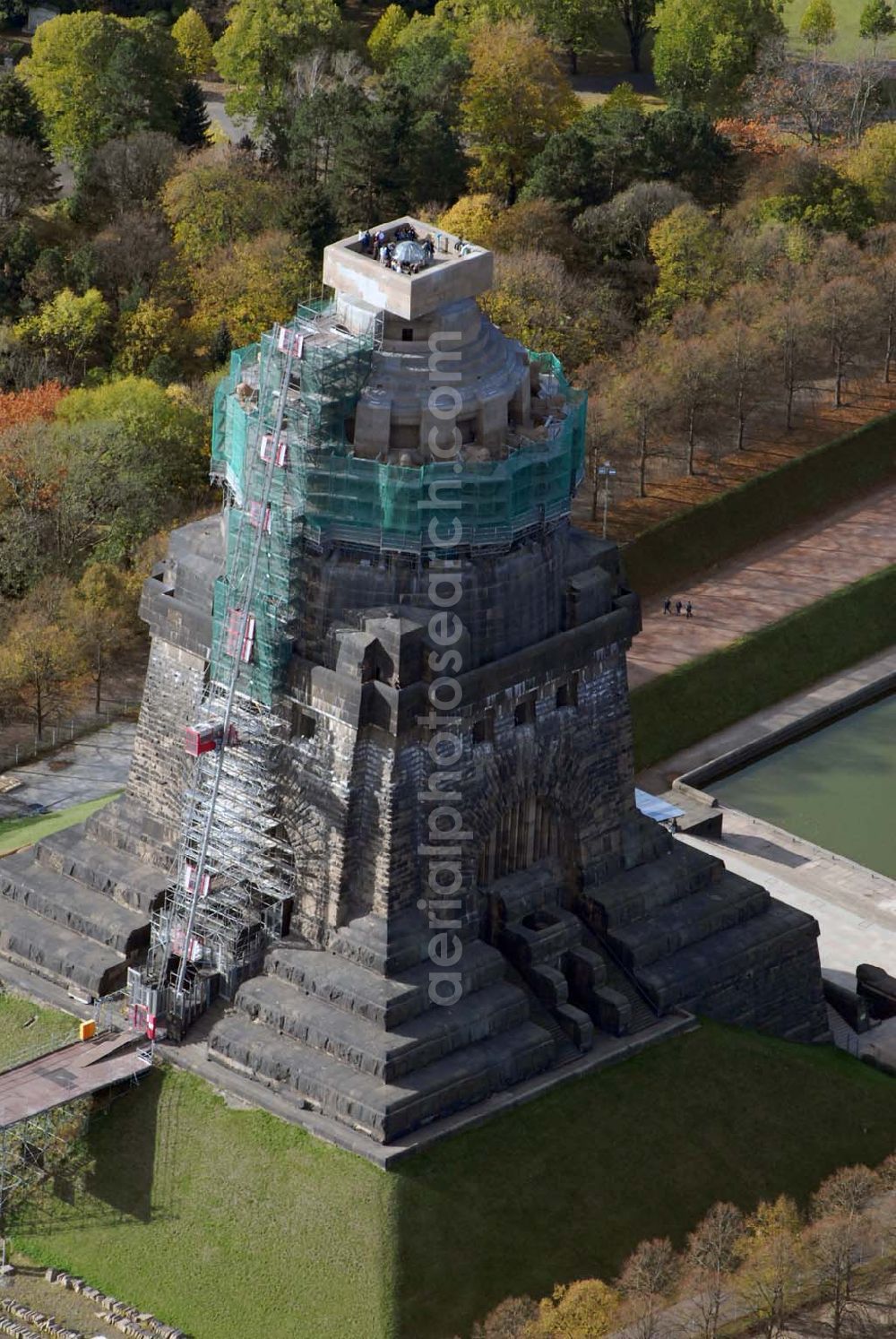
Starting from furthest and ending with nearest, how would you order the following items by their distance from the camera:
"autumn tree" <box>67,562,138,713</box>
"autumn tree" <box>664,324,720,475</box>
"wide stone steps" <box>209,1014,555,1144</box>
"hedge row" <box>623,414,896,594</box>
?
"autumn tree" <box>664,324,720,475</box> → "hedge row" <box>623,414,896,594</box> → "autumn tree" <box>67,562,138,713</box> → "wide stone steps" <box>209,1014,555,1144</box>

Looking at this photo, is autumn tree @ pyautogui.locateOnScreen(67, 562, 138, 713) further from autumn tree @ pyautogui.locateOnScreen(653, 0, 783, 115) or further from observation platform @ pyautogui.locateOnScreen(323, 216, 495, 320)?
autumn tree @ pyautogui.locateOnScreen(653, 0, 783, 115)

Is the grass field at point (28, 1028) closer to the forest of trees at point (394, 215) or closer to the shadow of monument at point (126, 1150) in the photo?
the shadow of monument at point (126, 1150)

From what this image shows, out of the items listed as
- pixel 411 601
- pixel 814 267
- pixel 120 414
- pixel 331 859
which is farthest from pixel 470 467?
pixel 814 267

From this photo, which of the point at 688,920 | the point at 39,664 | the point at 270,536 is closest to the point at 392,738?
the point at 270,536

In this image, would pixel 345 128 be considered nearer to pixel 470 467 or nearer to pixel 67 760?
pixel 67 760

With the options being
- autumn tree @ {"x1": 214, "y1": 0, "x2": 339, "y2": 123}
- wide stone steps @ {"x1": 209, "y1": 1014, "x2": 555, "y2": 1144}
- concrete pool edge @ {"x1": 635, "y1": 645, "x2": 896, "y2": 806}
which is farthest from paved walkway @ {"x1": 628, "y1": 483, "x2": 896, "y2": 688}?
autumn tree @ {"x1": 214, "y1": 0, "x2": 339, "y2": 123}

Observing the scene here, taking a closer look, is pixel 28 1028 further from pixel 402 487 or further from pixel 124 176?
pixel 124 176
